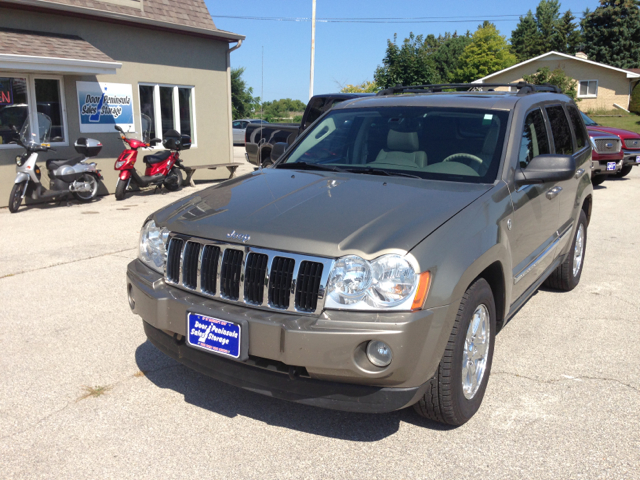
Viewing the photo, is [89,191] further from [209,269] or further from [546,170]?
[546,170]

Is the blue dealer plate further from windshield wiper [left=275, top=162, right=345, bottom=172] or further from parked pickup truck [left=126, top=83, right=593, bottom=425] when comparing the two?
windshield wiper [left=275, top=162, right=345, bottom=172]

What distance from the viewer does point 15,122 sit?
421 inches

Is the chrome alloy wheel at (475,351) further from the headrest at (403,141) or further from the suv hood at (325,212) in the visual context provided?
the headrest at (403,141)

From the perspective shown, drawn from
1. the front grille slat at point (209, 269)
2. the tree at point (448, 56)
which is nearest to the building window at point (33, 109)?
the front grille slat at point (209, 269)

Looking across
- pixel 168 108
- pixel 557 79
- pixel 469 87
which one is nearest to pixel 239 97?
pixel 557 79

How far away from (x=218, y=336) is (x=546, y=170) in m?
2.27

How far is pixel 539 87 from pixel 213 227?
348cm

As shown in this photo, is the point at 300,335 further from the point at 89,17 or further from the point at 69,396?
the point at 89,17

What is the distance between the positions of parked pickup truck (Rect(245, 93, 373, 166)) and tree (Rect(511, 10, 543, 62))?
6684 centimetres

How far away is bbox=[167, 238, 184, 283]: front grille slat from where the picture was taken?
10.5 feet

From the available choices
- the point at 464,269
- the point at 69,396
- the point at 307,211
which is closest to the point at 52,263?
the point at 69,396

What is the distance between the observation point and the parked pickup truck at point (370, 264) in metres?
2.65

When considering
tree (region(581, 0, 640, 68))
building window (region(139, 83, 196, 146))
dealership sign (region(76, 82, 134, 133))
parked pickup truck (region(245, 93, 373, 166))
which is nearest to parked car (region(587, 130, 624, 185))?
parked pickup truck (region(245, 93, 373, 166))

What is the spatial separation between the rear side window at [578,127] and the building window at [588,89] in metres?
43.7
